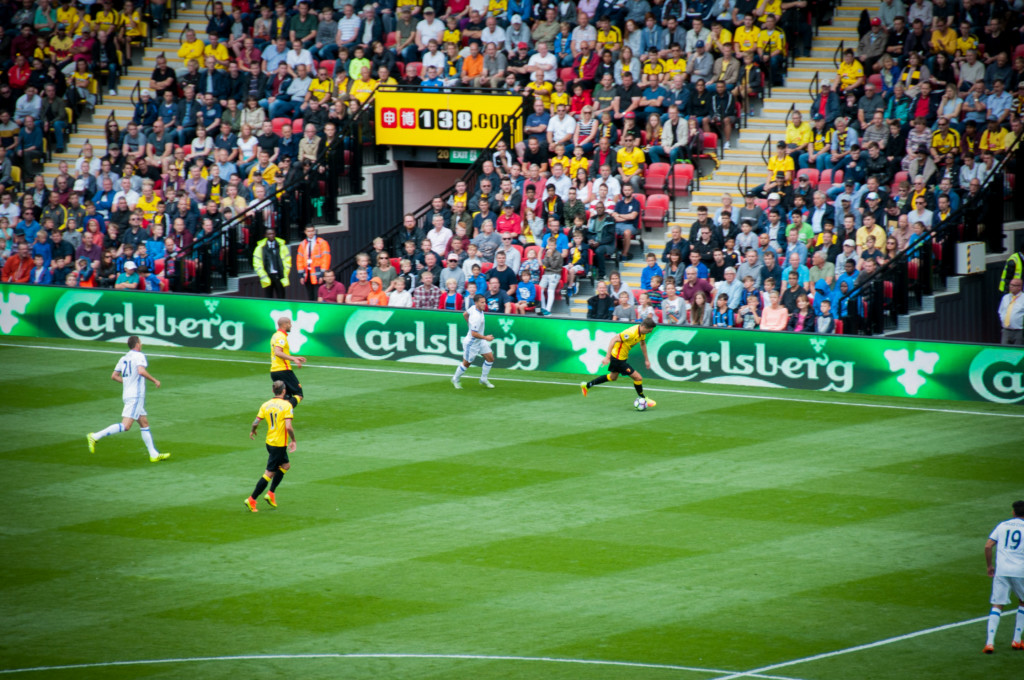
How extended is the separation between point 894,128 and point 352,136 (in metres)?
12.9

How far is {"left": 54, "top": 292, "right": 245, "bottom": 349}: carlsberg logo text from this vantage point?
2945 centimetres

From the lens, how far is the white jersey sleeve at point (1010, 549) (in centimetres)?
1280

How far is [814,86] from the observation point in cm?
3150

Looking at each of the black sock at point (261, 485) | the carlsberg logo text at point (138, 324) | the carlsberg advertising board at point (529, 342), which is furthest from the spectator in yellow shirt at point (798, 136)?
the black sock at point (261, 485)

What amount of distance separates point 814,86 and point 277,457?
18.4 meters

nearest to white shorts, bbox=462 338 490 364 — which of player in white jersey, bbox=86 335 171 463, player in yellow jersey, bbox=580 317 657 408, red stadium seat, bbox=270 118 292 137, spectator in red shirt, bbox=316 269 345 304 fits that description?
player in yellow jersey, bbox=580 317 657 408

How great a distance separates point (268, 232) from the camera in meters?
30.8

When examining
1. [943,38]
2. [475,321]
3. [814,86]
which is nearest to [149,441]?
[475,321]

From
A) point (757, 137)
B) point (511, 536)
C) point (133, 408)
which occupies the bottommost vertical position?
point (511, 536)

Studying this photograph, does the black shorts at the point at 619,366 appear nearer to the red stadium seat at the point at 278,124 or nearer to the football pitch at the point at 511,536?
the football pitch at the point at 511,536

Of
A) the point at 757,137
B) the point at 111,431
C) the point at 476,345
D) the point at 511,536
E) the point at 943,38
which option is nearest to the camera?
the point at 511,536

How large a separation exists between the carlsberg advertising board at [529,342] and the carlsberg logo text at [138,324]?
0.02 meters

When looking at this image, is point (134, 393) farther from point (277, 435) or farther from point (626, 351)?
point (626, 351)

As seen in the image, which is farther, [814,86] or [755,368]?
[814,86]
